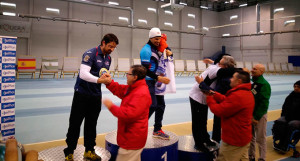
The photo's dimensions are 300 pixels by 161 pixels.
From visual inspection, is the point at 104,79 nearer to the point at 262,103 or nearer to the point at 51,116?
the point at 262,103

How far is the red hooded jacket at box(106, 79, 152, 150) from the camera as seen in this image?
2.33 metres

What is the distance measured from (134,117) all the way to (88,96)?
89 centimetres

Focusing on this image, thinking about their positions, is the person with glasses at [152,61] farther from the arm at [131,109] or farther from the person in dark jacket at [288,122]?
the person in dark jacket at [288,122]

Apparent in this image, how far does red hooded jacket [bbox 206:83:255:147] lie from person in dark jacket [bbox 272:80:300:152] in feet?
5.91

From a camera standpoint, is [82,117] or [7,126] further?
[7,126]

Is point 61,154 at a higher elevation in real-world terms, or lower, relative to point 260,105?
lower

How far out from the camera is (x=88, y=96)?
9.67ft

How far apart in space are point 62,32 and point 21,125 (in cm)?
1890

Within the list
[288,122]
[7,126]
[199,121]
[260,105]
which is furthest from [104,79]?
[288,122]

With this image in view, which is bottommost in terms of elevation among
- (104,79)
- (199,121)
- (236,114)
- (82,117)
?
(199,121)

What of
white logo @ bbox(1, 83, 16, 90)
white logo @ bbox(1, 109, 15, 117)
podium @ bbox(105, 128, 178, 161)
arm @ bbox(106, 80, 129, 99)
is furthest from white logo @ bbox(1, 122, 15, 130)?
arm @ bbox(106, 80, 129, 99)

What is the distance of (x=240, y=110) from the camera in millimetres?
2678

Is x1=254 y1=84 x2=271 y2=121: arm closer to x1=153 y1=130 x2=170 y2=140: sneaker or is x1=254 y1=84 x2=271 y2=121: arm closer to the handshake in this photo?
x1=153 y1=130 x2=170 y2=140: sneaker

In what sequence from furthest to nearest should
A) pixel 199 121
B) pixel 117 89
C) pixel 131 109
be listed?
pixel 199 121
pixel 117 89
pixel 131 109
